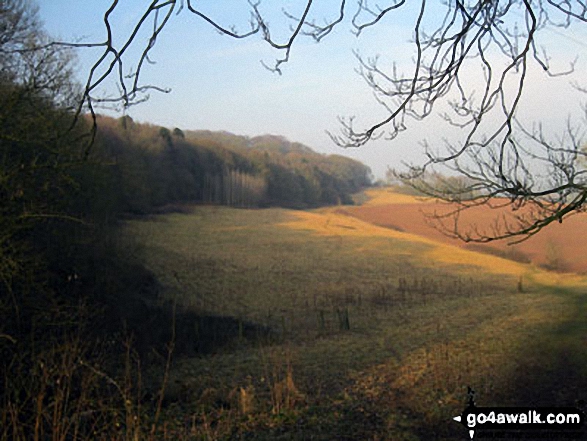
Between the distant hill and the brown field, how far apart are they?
5.41 m

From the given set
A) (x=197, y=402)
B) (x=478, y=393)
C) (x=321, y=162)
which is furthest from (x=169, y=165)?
(x=321, y=162)

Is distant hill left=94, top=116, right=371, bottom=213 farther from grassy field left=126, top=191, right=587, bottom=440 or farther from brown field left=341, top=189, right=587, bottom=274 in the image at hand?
brown field left=341, top=189, right=587, bottom=274

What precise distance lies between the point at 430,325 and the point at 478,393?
5.64 metres

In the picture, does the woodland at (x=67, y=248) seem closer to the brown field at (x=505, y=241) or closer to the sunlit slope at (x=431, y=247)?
the brown field at (x=505, y=241)

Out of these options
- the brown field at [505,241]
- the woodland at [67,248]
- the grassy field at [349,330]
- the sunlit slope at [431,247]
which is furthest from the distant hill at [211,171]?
the brown field at [505,241]

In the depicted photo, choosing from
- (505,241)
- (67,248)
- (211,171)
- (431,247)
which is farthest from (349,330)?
(211,171)

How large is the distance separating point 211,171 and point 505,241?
25.0 metres

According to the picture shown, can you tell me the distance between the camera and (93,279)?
1138 cm

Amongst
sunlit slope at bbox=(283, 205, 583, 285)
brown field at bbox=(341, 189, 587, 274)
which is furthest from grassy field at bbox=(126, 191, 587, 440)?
brown field at bbox=(341, 189, 587, 274)

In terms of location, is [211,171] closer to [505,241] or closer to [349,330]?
[349,330]

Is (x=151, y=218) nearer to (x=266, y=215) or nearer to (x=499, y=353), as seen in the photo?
(x=266, y=215)

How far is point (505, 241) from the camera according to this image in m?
5.92

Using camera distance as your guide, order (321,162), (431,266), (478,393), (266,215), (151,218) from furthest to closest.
A: (321,162) → (266,215) → (431,266) → (151,218) → (478,393)

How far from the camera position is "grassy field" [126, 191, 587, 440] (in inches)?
234
